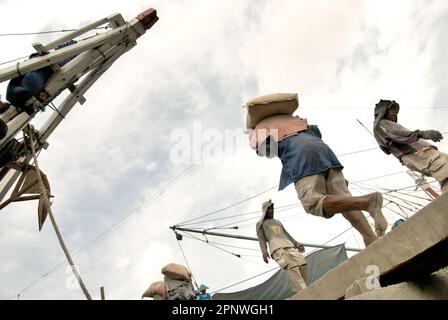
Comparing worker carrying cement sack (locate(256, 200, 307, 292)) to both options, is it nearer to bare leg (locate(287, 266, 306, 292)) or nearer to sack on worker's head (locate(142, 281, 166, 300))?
bare leg (locate(287, 266, 306, 292))

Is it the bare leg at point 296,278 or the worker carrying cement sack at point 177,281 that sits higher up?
the worker carrying cement sack at point 177,281

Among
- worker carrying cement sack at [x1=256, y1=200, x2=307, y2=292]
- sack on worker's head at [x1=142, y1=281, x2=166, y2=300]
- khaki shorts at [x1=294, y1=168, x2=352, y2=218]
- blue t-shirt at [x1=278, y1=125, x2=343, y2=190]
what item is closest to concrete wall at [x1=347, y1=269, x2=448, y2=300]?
khaki shorts at [x1=294, y1=168, x2=352, y2=218]

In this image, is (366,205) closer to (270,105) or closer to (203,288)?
(270,105)

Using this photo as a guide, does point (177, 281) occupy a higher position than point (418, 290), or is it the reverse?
point (177, 281)

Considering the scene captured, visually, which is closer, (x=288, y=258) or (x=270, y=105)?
(x=270, y=105)

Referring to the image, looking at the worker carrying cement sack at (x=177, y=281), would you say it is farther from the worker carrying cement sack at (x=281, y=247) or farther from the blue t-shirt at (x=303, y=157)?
the blue t-shirt at (x=303, y=157)

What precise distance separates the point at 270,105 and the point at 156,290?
9.81 ft

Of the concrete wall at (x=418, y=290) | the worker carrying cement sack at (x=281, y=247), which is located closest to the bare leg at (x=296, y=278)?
the worker carrying cement sack at (x=281, y=247)

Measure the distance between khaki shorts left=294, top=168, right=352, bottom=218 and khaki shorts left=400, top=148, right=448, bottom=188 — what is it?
162cm

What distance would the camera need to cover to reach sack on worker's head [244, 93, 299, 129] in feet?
9.62

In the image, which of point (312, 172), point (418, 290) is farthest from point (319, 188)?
point (418, 290)

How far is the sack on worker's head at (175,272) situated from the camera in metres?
4.48

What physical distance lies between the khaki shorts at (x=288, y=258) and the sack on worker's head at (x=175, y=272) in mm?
1239

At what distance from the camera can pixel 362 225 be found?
2.41 meters
